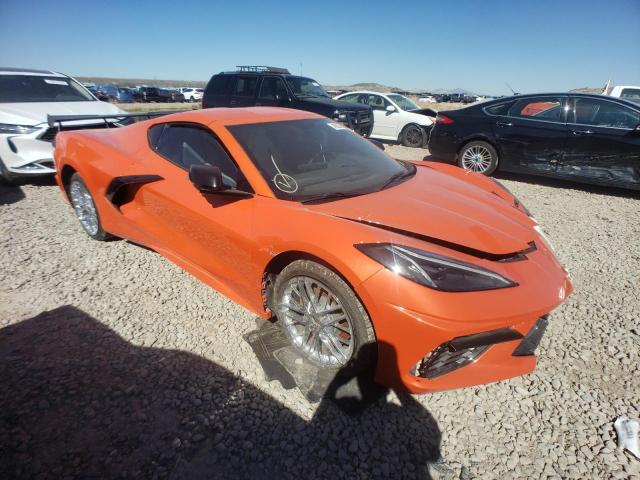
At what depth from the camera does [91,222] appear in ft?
11.3

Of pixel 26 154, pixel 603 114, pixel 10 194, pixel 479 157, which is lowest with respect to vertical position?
pixel 10 194

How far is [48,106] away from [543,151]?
7.81 m

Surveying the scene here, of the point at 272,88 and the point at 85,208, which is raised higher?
the point at 272,88

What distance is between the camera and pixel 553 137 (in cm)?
543

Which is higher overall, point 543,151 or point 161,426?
point 543,151

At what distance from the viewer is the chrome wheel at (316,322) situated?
1.88 m

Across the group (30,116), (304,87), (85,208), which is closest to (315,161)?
(85,208)

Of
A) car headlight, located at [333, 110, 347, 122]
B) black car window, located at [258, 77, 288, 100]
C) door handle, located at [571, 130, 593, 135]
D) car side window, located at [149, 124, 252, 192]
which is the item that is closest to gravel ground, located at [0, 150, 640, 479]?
car side window, located at [149, 124, 252, 192]

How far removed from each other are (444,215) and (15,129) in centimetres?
567

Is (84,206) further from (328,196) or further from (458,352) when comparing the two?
(458,352)

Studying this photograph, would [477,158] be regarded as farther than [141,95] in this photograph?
No

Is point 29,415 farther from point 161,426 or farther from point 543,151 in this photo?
point 543,151

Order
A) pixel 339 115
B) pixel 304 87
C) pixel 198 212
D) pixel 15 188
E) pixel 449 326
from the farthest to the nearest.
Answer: pixel 304 87 < pixel 339 115 < pixel 15 188 < pixel 198 212 < pixel 449 326

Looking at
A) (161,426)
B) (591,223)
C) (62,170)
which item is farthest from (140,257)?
(591,223)
